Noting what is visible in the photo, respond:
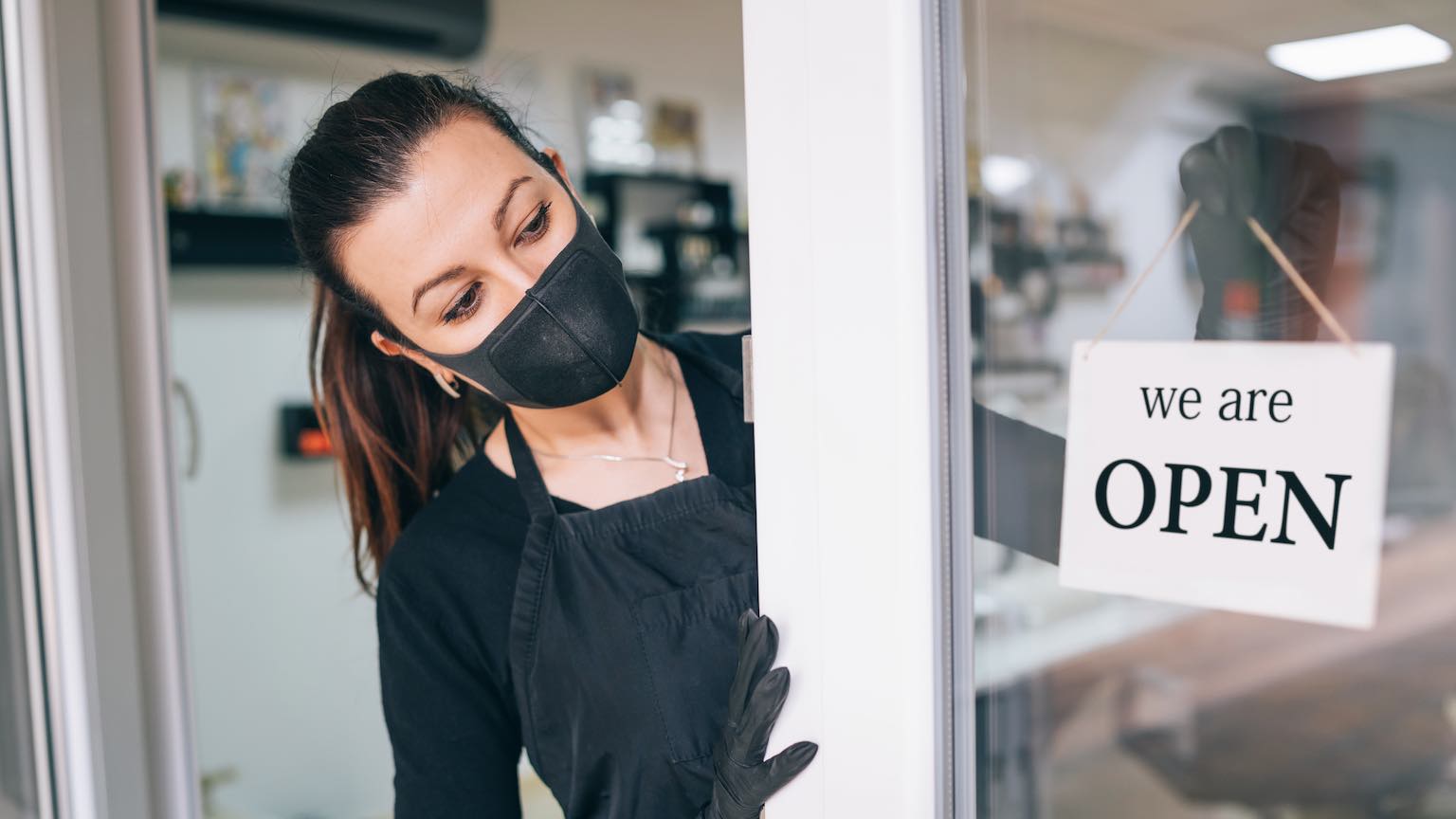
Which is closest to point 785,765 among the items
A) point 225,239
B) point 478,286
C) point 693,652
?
point 693,652

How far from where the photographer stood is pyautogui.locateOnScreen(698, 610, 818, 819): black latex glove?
0.75 metres

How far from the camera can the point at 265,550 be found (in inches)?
111

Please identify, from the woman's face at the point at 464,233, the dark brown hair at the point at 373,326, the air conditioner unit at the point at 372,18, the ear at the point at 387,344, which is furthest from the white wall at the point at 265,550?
the woman's face at the point at 464,233

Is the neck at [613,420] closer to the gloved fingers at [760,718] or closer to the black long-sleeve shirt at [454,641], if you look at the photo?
the black long-sleeve shirt at [454,641]

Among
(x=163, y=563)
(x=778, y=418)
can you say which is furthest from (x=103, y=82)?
(x=778, y=418)

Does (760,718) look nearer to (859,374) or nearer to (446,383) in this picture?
(859,374)

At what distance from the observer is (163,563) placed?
146cm

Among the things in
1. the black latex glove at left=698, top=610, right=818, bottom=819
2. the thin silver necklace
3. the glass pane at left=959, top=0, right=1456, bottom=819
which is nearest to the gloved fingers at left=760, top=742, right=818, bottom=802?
the black latex glove at left=698, top=610, right=818, bottom=819

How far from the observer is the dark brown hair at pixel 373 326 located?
0.94 m

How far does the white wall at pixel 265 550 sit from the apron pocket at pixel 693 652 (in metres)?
1.79

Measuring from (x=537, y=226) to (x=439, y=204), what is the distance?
0.08m

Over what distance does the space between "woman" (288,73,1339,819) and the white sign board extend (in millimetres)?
276

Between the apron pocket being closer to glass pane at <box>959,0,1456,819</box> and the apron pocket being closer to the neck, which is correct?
the neck

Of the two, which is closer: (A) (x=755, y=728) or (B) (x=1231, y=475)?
(B) (x=1231, y=475)
